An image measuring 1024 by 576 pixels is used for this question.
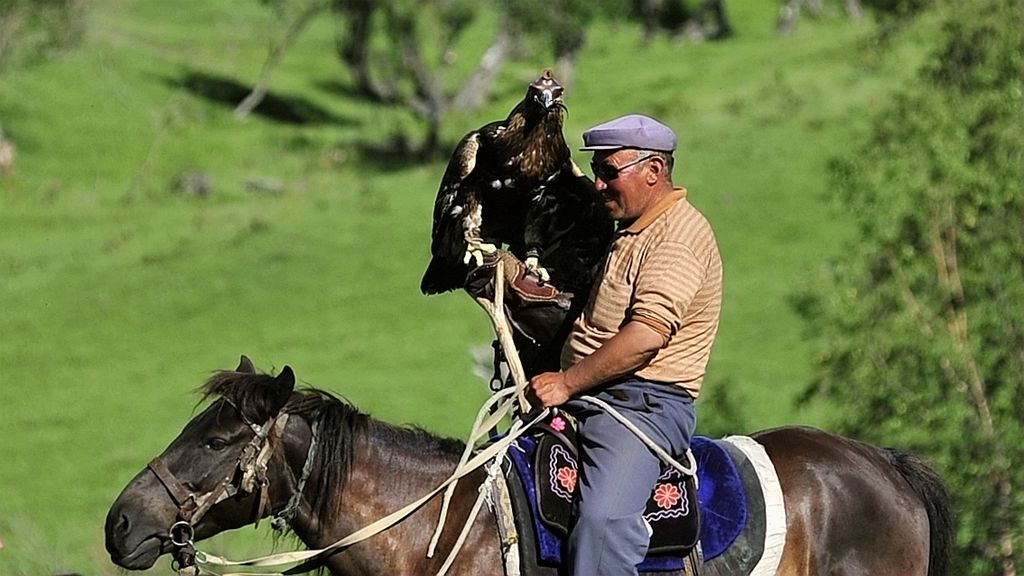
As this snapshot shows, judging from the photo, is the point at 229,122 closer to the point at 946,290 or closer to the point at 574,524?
the point at 946,290

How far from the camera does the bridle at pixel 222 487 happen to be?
5.97 metres

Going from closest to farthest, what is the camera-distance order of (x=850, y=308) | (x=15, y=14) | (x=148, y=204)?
(x=850, y=308) < (x=148, y=204) < (x=15, y=14)

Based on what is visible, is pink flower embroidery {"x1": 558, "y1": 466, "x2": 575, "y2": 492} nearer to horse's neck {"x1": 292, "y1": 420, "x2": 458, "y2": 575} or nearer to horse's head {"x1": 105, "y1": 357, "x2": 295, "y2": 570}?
horse's neck {"x1": 292, "y1": 420, "x2": 458, "y2": 575}

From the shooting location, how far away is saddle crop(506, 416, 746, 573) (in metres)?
6.32

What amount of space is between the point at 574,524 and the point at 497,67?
38.7m

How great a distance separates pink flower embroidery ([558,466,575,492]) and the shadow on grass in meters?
39.7

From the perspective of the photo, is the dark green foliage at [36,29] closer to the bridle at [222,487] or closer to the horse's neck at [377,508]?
the horse's neck at [377,508]

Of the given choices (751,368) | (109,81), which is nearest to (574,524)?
(751,368)

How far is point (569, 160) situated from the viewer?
21.7 feet

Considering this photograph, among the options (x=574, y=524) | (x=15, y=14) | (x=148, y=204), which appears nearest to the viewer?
(x=574, y=524)

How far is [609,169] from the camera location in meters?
6.30

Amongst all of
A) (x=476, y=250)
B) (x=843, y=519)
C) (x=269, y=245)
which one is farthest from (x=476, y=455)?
(x=269, y=245)

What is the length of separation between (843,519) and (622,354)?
1.63 metres

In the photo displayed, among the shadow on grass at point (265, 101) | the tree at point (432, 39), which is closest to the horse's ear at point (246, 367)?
the tree at point (432, 39)
